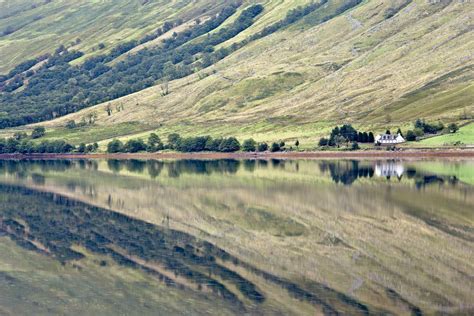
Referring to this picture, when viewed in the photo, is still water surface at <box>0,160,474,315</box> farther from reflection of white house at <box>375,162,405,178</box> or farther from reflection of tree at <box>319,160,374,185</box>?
reflection of white house at <box>375,162,405,178</box>

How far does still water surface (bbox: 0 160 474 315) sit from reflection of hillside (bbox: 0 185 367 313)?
15 centimetres

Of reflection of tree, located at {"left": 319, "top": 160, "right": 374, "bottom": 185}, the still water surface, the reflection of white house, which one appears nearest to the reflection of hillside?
the still water surface

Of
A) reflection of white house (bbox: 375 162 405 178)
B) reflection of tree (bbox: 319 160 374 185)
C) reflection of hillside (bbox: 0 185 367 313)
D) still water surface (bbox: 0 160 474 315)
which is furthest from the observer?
reflection of white house (bbox: 375 162 405 178)

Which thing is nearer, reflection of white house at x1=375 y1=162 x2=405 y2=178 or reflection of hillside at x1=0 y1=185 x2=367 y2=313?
reflection of hillside at x1=0 y1=185 x2=367 y2=313

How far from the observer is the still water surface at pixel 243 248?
4975 cm

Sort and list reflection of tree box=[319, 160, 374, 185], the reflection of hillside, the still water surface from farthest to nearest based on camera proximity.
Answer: reflection of tree box=[319, 160, 374, 185]
the reflection of hillside
the still water surface

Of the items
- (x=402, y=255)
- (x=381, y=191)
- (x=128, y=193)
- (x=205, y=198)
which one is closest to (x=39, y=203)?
(x=128, y=193)

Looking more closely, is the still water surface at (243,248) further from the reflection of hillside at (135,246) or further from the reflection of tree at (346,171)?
the reflection of tree at (346,171)

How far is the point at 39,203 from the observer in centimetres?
10938

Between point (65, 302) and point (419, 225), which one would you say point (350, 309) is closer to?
point (65, 302)

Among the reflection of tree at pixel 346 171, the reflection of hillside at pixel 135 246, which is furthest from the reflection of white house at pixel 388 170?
the reflection of hillside at pixel 135 246

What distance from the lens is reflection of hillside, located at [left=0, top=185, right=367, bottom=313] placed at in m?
52.7

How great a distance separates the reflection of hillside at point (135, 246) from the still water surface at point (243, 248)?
0.15 m

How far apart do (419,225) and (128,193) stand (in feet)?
168
